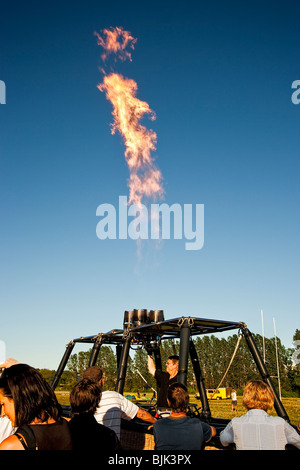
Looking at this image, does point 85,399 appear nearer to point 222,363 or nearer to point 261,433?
point 261,433

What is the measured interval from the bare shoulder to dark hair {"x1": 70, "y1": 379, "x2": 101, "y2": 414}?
1.16 m

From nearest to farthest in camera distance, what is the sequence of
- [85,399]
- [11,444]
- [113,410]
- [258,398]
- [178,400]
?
[11,444] < [85,399] < [258,398] < [178,400] < [113,410]

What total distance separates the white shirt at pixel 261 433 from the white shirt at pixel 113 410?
4.36ft

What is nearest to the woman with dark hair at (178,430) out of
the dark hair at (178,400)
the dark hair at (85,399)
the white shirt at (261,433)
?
the dark hair at (178,400)

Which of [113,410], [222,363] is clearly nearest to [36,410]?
[113,410]

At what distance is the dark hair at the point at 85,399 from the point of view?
328cm

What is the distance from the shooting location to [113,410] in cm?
428

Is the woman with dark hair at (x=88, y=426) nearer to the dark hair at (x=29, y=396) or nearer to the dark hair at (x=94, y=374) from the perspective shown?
the dark hair at (x=29, y=396)

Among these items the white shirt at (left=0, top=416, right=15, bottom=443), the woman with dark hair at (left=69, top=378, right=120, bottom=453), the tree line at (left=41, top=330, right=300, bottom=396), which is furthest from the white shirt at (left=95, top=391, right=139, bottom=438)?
the tree line at (left=41, top=330, right=300, bottom=396)

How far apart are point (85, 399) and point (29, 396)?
0.98m

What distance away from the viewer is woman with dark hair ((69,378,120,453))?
3.06 m
